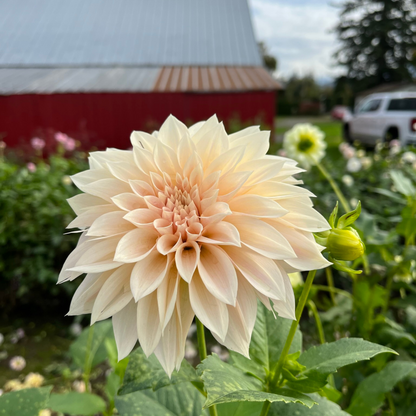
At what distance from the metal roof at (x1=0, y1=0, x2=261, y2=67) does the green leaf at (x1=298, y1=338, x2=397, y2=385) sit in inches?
371

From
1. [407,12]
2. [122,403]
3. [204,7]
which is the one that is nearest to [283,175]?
[122,403]

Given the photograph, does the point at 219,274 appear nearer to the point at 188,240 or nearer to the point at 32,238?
the point at 188,240

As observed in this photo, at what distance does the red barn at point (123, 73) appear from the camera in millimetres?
8406

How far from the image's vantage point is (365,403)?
0.90m

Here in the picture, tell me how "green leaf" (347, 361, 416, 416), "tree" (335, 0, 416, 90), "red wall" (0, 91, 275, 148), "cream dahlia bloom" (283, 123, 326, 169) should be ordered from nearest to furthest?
"green leaf" (347, 361, 416, 416) → "cream dahlia bloom" (283, 123, 326, 169) → "red wall" (0, 91, 275, 148) → "tree" (335, 0, 416, 90)

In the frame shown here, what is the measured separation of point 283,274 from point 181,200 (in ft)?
0.67

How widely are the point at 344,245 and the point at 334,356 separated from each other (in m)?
0.21

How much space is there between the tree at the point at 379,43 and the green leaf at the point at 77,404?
2775cm

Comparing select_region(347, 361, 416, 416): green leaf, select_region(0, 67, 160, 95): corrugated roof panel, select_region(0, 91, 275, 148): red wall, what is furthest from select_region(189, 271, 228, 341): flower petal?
select_region(0, 91, 275, 148): red wall

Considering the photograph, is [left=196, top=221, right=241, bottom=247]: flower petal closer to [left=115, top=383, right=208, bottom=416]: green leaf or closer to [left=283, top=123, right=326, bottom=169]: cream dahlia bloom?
[left=115, top=383, right=208, bottom=416]: green leaf

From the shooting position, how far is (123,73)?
8992 mm

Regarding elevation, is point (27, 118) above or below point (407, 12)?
below

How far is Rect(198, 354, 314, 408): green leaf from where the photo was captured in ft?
1.54

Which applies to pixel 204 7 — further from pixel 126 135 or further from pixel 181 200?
pixel 181 200
